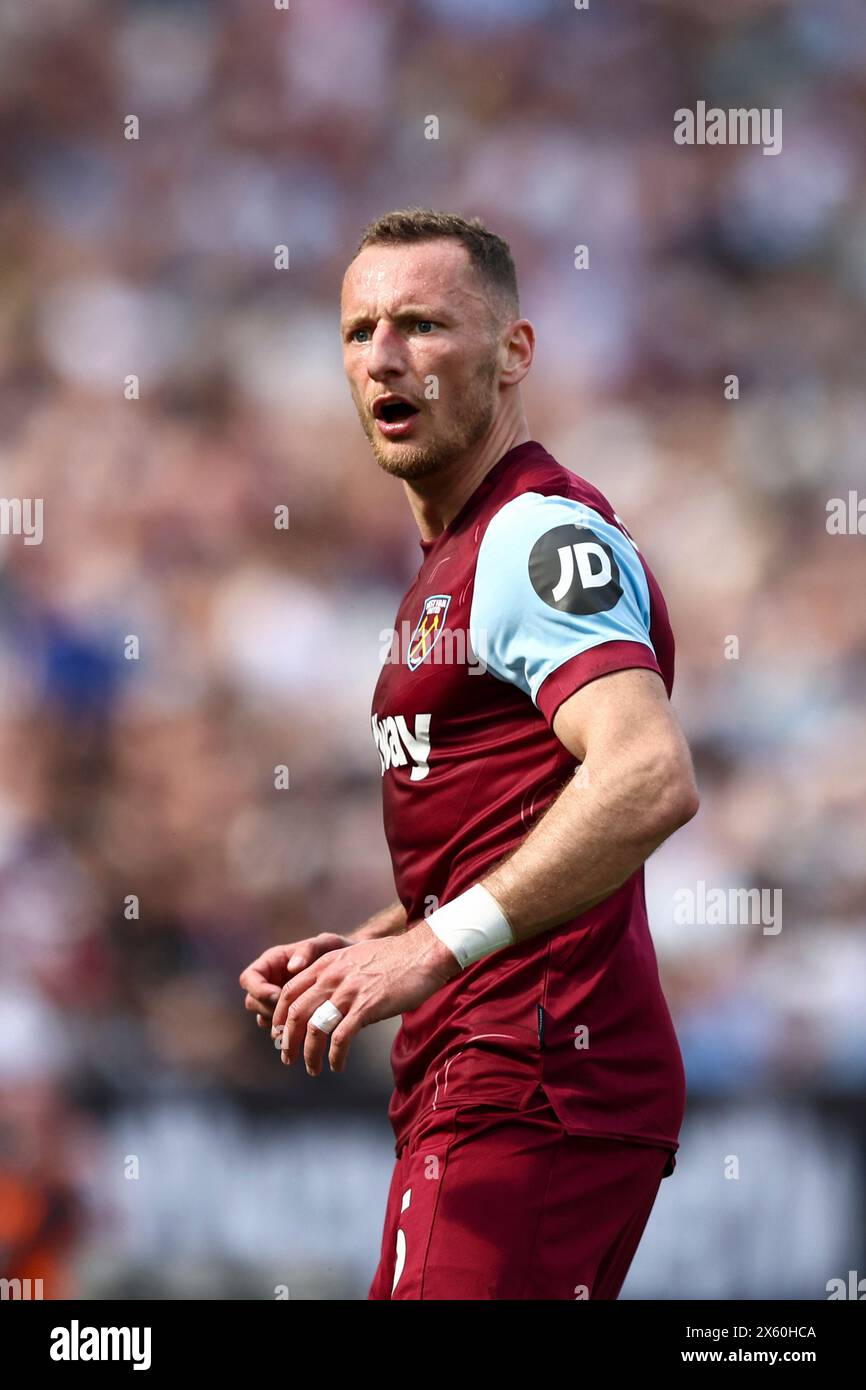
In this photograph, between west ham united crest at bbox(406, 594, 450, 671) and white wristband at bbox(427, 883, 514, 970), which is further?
west ham united crest at bbox(406, 594, 450, 671)

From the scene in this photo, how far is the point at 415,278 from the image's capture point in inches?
81.5

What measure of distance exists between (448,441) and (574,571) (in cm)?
45

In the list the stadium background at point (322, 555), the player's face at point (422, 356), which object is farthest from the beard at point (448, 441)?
the stadium background at point (322, 555)

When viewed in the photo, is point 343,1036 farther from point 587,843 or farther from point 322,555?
point 322,555

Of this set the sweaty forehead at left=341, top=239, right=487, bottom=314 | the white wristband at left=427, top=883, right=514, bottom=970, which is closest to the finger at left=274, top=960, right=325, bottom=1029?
the white wristband at left=427, top=883, right=514, bottom=970

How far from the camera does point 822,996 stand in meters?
3.76

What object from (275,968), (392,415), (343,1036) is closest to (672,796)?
(343,1036)

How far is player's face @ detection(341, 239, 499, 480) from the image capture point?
Result: 2.05 meters

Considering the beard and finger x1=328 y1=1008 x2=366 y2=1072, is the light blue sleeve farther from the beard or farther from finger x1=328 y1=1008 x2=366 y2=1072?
finger x1=328 y1=1008 x2=366 y2=1072

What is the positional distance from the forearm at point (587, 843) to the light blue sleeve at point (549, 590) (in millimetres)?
158

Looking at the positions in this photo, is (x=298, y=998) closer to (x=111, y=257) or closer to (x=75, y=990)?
(x=75, y=990)

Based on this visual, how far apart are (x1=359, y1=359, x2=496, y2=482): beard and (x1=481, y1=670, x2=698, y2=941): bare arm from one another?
0.56 meters

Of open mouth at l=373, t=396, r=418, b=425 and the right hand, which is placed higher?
open mouth at l=373, t=396, r=418, b=425

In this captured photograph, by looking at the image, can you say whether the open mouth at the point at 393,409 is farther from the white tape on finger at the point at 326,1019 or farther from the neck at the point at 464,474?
the white tape on finger at the point at 326,1019
